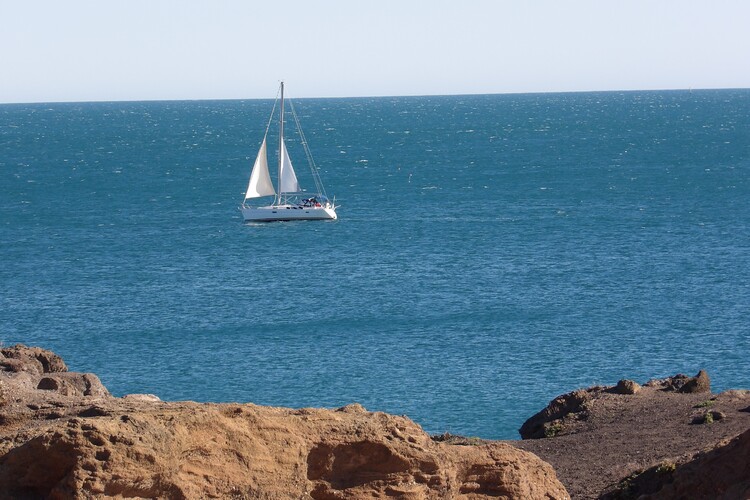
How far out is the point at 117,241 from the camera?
85.2 m

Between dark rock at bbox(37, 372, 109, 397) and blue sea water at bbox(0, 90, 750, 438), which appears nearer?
dark rock at bbox(37, 372, 109, 397)

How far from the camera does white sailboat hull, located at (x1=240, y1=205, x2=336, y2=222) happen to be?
93.7m

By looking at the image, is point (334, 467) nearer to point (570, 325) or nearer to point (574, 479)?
point (574, 479)

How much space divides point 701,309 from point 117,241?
4554cm

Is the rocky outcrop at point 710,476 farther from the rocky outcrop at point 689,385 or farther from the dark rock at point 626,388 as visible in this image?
the rocky outcrop at point 689,385

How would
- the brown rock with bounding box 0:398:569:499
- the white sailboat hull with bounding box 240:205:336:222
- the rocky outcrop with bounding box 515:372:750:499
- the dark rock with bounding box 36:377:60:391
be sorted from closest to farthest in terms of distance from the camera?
the brown rock with bounding box 0:398:569:499 < the rocky outcrop with bounding box 515:372:750:499 < the dark rock with bounding box 36:377:60:391 < the white sailboat hull with bounding box 240:205:336:222

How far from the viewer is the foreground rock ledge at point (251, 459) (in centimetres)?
1423

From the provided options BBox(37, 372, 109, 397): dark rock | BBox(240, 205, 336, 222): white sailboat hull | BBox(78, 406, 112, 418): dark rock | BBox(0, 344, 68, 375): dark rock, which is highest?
BBox(78, 406, 112, 418): dark rock

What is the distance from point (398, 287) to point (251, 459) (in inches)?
2020

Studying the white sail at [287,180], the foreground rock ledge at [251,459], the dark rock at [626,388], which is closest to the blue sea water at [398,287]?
the white sail at [287,180]

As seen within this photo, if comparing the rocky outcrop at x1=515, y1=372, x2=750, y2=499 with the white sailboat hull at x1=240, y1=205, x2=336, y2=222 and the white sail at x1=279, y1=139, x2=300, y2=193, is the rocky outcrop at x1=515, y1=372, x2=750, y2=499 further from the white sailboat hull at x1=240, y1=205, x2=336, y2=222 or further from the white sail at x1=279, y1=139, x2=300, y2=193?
the white sail at x1=279, y1=139, x2=300, y2=193

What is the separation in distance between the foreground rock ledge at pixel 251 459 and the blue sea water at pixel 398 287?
77.7 ft

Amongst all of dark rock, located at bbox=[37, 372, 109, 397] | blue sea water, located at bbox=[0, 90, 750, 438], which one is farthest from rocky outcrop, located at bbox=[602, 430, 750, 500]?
blue sea water, located at bbox=[0, 90, 750, 438]

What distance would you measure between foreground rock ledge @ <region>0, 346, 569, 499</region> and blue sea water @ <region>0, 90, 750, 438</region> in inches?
932
